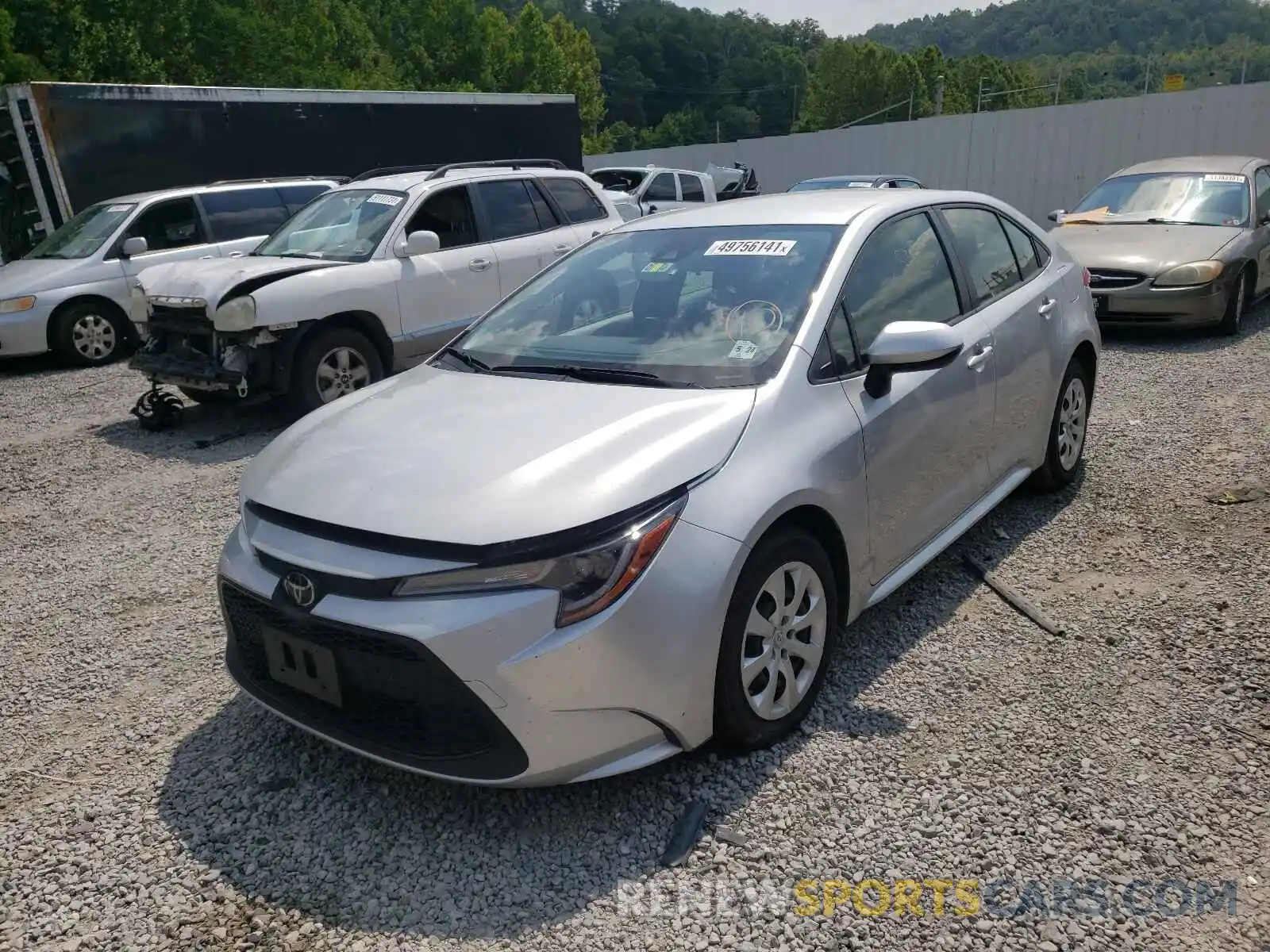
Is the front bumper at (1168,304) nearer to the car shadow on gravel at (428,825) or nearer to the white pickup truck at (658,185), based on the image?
the car shadow on gravel at (428,825)

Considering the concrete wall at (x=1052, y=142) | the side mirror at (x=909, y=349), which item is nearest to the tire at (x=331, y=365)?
the side mirror at (x=909, y=349)

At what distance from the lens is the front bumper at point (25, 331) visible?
9688 millimetres

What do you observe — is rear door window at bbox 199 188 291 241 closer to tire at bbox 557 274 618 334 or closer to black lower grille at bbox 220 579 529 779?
tire at bbox 557 274 618 334

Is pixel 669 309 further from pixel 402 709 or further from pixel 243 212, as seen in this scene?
pixel 243 212

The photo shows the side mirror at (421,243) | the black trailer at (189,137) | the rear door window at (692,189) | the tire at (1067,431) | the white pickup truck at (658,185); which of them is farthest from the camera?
the rear door window at (692,189)

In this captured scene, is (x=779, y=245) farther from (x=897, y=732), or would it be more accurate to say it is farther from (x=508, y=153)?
(x=508, y=153)

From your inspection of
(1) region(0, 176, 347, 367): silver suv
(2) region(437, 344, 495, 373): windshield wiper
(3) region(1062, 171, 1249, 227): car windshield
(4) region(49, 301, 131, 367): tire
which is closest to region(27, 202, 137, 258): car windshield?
(1) region(0, 176, 347, 367): silver suv

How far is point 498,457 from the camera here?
286 cm

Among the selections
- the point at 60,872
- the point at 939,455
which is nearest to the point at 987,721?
the point at 939,455

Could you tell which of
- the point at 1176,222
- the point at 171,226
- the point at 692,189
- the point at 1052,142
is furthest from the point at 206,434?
the point at 1052,142

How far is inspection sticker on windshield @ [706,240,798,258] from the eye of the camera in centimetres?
368

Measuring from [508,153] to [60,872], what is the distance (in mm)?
→ 15486

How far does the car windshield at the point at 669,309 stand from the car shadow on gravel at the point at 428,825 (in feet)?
4.06

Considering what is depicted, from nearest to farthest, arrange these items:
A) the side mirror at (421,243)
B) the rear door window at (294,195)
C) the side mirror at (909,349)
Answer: the side mirror at (909,349)
the side mirror at (421,243)
the rear door window at (294,195)
